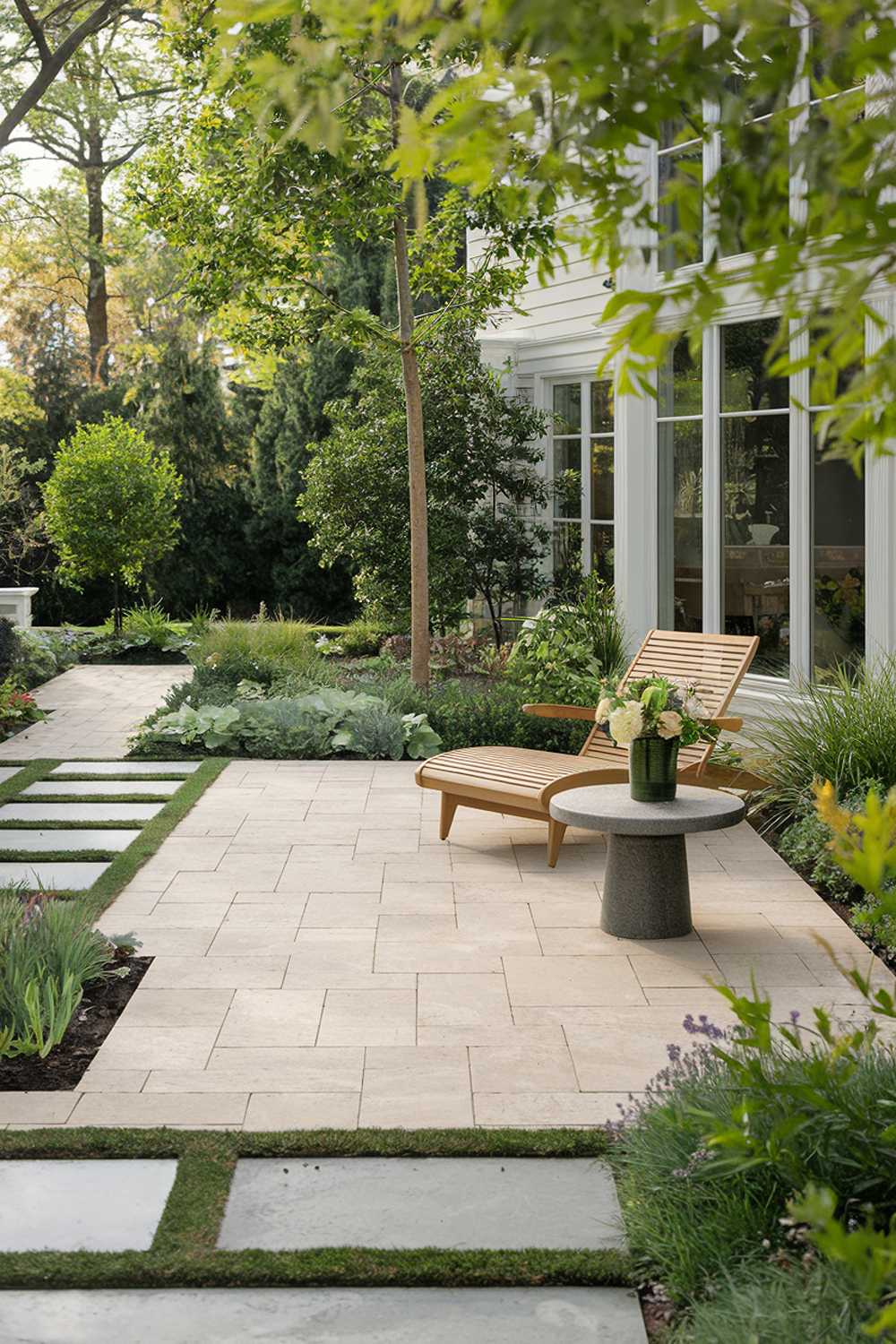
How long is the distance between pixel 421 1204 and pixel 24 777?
599 cm

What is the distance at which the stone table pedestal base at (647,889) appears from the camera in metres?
5.56

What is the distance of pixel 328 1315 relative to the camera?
2.91 m

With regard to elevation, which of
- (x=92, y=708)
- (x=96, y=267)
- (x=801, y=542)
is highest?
(x=96, y=267)

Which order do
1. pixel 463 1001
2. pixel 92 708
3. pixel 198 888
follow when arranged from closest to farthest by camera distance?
pixel 463 1001 → pixel 198 888 → pixel 92 708

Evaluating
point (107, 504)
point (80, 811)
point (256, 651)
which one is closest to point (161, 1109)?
point (80, 811)

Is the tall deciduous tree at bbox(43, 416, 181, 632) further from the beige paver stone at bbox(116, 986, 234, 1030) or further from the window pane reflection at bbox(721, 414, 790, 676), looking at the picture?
the beige paver stone at bbox(116, 986, 234, 1030)

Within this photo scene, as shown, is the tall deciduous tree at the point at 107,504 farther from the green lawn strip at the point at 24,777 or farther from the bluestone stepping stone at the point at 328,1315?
the bluestone stepping stone at the point at 328,1315

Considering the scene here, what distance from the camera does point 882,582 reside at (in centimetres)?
802

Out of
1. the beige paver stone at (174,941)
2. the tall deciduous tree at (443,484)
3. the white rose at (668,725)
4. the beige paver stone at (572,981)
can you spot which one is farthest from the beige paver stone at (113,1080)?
the tall deciduous tree at (443,484)

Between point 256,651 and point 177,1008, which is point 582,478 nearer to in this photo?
point 256,651

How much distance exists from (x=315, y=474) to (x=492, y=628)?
2.16m

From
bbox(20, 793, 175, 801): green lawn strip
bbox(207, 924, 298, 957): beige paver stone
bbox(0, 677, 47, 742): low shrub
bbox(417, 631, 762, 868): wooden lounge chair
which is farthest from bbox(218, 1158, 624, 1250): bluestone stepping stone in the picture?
bbox(0, 677, 47, 742): low shrub

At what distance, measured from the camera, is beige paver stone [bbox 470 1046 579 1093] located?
13.5 ft

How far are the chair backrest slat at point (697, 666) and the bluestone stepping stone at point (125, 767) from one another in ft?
9.03
